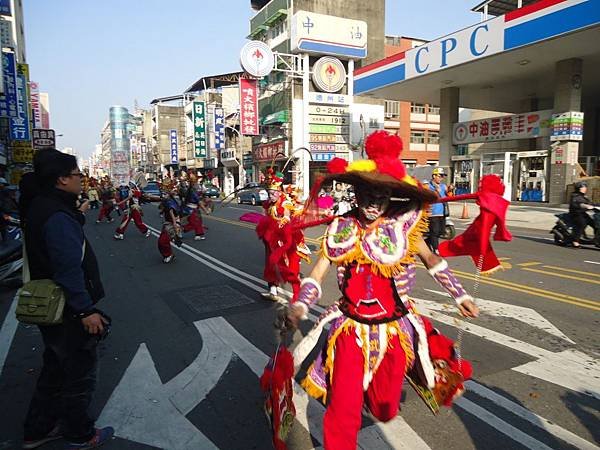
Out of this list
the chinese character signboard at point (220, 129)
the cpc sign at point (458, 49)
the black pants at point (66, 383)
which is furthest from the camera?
the chinese character signboard at point (220, 129)

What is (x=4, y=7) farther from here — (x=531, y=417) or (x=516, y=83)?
(x=531, y=417)

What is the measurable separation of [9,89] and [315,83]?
2087 centimetres

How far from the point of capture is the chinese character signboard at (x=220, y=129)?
45.7 m

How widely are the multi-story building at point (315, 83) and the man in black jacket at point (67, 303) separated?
2908 cm

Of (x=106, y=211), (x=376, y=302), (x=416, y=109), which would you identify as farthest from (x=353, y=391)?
(x=416, y=109)

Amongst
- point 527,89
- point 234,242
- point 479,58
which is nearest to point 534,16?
point 479,58

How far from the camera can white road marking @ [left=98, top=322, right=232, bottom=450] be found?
297cm

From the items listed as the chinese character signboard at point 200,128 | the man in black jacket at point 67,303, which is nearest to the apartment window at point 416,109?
the chinese character signboard at point 200,128

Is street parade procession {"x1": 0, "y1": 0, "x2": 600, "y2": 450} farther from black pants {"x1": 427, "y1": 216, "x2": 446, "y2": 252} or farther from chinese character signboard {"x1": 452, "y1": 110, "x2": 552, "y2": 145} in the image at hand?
chinese character signboard {"x1": 452, "y1": 110, "x2": 552, "y2": 145}

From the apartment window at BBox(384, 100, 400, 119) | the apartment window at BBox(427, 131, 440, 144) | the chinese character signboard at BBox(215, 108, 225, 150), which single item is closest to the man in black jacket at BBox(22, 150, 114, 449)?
the apartment window at BBox(384, 100, 400, 119)

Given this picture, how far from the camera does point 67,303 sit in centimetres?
266

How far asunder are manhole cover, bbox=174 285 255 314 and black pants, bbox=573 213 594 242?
28.0ft

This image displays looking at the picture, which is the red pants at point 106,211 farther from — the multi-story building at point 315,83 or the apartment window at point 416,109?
the apartment window at point 416,109

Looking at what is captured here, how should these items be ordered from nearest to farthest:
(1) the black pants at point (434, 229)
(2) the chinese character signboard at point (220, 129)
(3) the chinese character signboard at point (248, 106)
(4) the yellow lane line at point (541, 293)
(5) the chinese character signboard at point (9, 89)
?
(4) the yellow lane line at point (541, 293), (1) the black pants at point (434, 229), (5) the chinese character signboard at point (9, 89), (3) the chinese character signboard at point (248, 106), (2) the chinese character signboard at point (220, 129)
